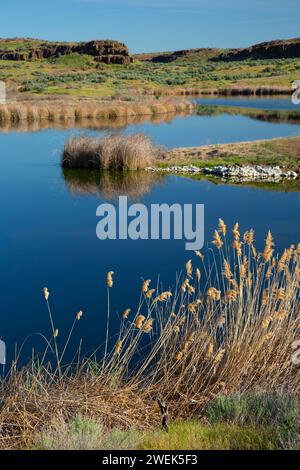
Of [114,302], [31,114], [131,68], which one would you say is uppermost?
[131,68]

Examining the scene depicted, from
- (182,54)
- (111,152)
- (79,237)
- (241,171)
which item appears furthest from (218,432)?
(182,54)

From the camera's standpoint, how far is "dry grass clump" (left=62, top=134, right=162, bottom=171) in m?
19.6

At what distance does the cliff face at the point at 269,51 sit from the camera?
98938mm

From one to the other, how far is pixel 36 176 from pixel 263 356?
13725 millimetres

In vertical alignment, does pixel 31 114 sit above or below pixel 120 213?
above

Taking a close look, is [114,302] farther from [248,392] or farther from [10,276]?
[248,392]

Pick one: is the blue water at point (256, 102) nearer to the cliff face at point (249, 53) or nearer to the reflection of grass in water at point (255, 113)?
the reflection of grass in water at point (255, 113)

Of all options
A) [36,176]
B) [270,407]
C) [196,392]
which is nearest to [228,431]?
[270,407]

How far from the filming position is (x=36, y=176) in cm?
1872

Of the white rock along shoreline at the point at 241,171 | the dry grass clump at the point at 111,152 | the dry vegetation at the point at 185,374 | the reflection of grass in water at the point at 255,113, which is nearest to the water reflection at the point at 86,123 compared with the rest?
the reflection of grass in water at the point at 255,113

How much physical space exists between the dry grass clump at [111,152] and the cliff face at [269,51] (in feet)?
274

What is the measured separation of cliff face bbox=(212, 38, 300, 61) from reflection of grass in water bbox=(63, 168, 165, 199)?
8466 cm

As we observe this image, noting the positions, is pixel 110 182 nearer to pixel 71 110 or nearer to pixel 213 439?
pixel 213 439

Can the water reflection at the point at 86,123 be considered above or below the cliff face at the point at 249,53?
below
